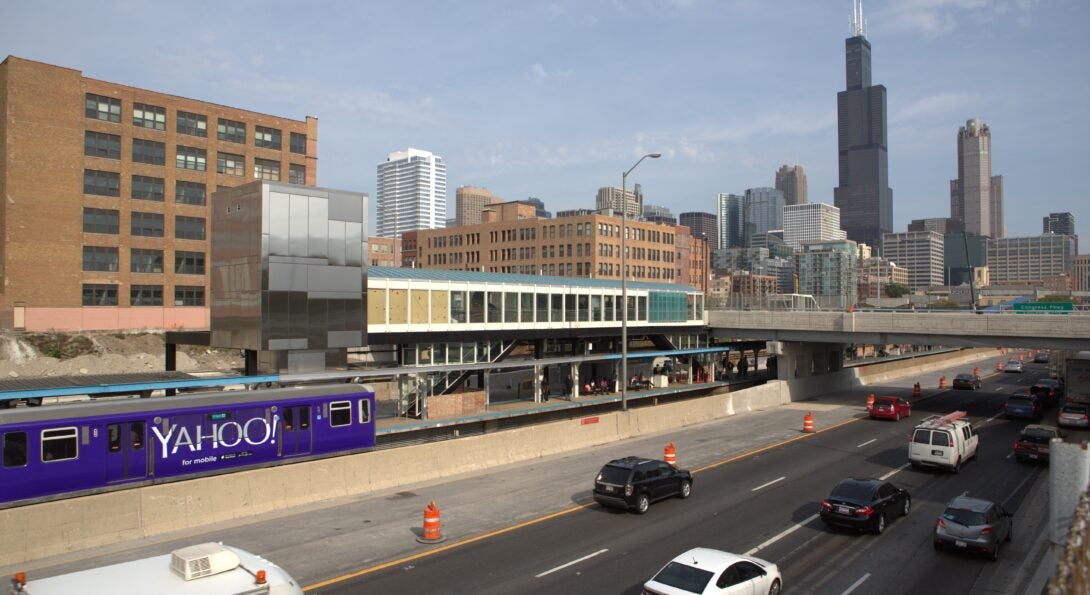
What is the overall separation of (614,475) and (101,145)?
2411 inches

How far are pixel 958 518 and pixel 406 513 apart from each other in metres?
14.0

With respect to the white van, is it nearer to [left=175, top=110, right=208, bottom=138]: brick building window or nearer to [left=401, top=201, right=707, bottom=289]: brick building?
[left=175, top=110, right=208, bottom=138]: brick building window

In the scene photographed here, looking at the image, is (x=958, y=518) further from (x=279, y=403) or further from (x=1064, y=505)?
(x=279, y=403)

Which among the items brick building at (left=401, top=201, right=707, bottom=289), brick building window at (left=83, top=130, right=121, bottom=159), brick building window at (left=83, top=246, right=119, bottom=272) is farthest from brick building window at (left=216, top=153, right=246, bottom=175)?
brick building at (left=401, top=201, right=707, bottom=289)

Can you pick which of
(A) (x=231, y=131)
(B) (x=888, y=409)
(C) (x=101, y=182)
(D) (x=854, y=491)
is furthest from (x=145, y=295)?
(D) (x=854, y=491)

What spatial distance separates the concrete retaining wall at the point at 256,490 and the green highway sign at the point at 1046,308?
28.9 m

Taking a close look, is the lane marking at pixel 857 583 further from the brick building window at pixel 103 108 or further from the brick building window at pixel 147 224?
the brick building window at pixel 103 108

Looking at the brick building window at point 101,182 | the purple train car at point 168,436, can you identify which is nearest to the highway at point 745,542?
the purple train car at point 168,436

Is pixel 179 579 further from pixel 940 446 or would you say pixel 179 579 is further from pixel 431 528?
Result: pixel 940 446

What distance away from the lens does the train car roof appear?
17266 millimetres

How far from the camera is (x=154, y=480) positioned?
18953 mm

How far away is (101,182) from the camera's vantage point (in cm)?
6147

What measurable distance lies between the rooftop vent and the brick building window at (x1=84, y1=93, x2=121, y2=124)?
6499 cm

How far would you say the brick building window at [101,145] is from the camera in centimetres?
6066
